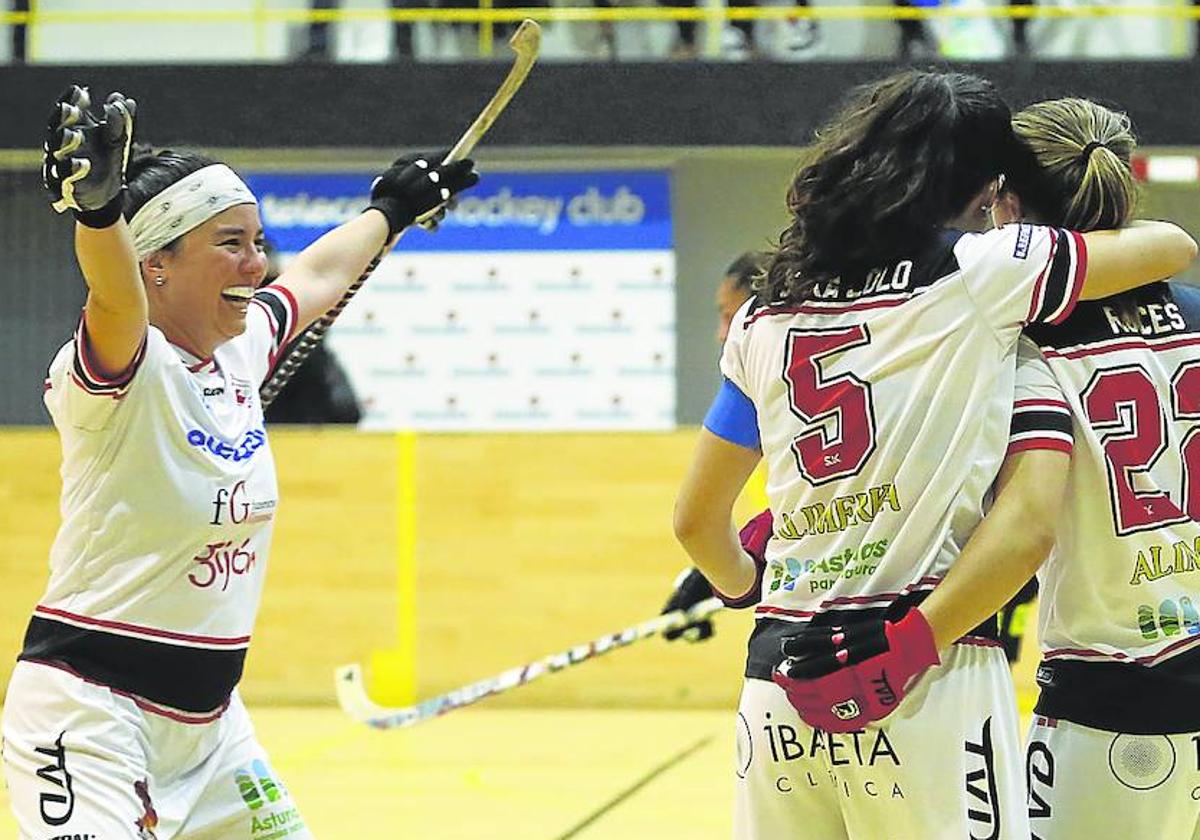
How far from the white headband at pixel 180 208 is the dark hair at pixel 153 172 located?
11mm

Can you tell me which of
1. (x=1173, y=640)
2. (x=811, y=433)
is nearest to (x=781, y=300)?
(x=811, y=433)

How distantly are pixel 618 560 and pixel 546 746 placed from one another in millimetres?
1239

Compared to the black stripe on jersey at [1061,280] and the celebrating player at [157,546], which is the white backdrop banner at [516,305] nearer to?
the celebrating player at [157,546]

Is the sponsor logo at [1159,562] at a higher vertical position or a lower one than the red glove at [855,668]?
higher

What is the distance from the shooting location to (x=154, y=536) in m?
2.95

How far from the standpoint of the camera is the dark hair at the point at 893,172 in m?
2.25

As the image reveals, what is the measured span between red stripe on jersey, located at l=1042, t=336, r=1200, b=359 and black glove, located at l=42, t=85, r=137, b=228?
129 cm

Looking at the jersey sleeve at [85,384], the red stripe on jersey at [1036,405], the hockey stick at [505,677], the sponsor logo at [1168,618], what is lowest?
the hockey stick at [505,677]

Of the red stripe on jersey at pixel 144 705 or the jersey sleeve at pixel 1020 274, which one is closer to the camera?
the jersey sleeve at pixel 1020 274

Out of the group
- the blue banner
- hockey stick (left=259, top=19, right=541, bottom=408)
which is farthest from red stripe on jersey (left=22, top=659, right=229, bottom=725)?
the blue banner

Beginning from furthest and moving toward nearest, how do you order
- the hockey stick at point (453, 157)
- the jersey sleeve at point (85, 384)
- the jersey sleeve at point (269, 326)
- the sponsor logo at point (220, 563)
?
the hockey stick at point (453, 157)
the jersey sleeve at point (269, 326)
the sponsor logo at point (220, 563)
the jersey sleeve at point (85, 384)

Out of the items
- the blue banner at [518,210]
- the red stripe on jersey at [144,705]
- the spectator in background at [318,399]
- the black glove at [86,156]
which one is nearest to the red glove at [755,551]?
→ the red stripe on jersey at [144,705]

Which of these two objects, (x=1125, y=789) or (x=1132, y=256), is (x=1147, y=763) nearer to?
(x=1125, y=789)

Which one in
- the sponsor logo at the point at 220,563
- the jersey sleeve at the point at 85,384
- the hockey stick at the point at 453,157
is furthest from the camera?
the hockey stick at the point at 453,157
